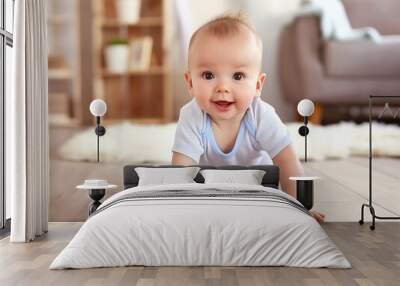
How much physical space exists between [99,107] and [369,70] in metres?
2.17

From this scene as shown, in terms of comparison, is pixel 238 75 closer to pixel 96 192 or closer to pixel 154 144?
pixel 154 144

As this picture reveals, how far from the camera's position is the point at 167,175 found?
197 inches

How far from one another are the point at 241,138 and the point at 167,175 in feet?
2.26

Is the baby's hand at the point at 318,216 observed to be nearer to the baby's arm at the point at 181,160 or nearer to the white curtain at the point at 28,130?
the baby's arm at the point at 181,160

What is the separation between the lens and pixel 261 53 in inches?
215

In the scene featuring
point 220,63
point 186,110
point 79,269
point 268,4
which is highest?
point 268,4

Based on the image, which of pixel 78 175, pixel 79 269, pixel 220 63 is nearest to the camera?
pixel 79 269

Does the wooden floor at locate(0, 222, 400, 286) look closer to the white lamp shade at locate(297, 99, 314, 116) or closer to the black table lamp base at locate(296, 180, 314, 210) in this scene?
the black table lamp base at locate(296, 180, 314, 210)

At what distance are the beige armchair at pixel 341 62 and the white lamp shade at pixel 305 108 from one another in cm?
15

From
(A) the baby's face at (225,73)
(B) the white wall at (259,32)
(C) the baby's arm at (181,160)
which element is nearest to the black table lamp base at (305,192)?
(B) the white wall at (259,32)

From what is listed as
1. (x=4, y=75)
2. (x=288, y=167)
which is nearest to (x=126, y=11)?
(x=4, y=75)

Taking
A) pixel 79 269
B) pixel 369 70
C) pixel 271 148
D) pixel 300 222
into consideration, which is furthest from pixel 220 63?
pixel 79 269

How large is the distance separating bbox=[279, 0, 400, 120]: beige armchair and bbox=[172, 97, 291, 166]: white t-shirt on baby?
17.1 inches

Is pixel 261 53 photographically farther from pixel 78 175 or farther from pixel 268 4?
pixel 78 175
